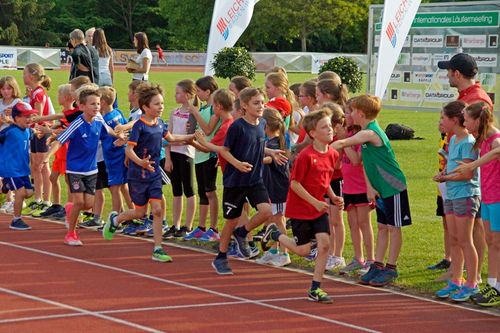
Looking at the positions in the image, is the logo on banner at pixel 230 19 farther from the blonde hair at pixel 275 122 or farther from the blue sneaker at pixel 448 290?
the blue sneaker at pixel 448 290

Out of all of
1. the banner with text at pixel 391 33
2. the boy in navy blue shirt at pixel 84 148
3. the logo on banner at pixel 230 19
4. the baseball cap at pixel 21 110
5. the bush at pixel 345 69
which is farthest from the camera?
the bush at pixel 345 69

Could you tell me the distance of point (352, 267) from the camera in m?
10.5

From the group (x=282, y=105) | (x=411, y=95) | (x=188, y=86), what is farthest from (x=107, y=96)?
(x=411, y=95)

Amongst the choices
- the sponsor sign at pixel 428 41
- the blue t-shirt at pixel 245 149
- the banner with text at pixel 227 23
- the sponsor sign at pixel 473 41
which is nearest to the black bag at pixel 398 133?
the sponsor sign at pixel 428 41

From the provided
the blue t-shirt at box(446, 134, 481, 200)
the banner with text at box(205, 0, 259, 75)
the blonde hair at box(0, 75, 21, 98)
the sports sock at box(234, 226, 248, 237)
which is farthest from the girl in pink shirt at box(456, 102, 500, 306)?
the banner with text at box(205, 0, 259, 75)

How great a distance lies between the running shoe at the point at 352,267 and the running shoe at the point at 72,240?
3.05 m

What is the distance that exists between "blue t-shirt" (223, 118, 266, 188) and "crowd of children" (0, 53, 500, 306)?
13 millimetres

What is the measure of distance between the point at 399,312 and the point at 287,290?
1.19 metres

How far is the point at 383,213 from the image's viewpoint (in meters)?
10.1

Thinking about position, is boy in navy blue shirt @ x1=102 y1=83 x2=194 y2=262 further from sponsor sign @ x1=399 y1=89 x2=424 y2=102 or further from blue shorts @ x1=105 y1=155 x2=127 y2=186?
sponsor sign @ x1=399 y1=89 x2=424 y2=102

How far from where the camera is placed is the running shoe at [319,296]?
8.97 m

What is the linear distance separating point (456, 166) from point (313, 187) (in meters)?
1.33

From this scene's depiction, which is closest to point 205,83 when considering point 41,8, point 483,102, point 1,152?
point 1,152

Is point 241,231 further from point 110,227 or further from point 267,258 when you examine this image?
point 110,227
